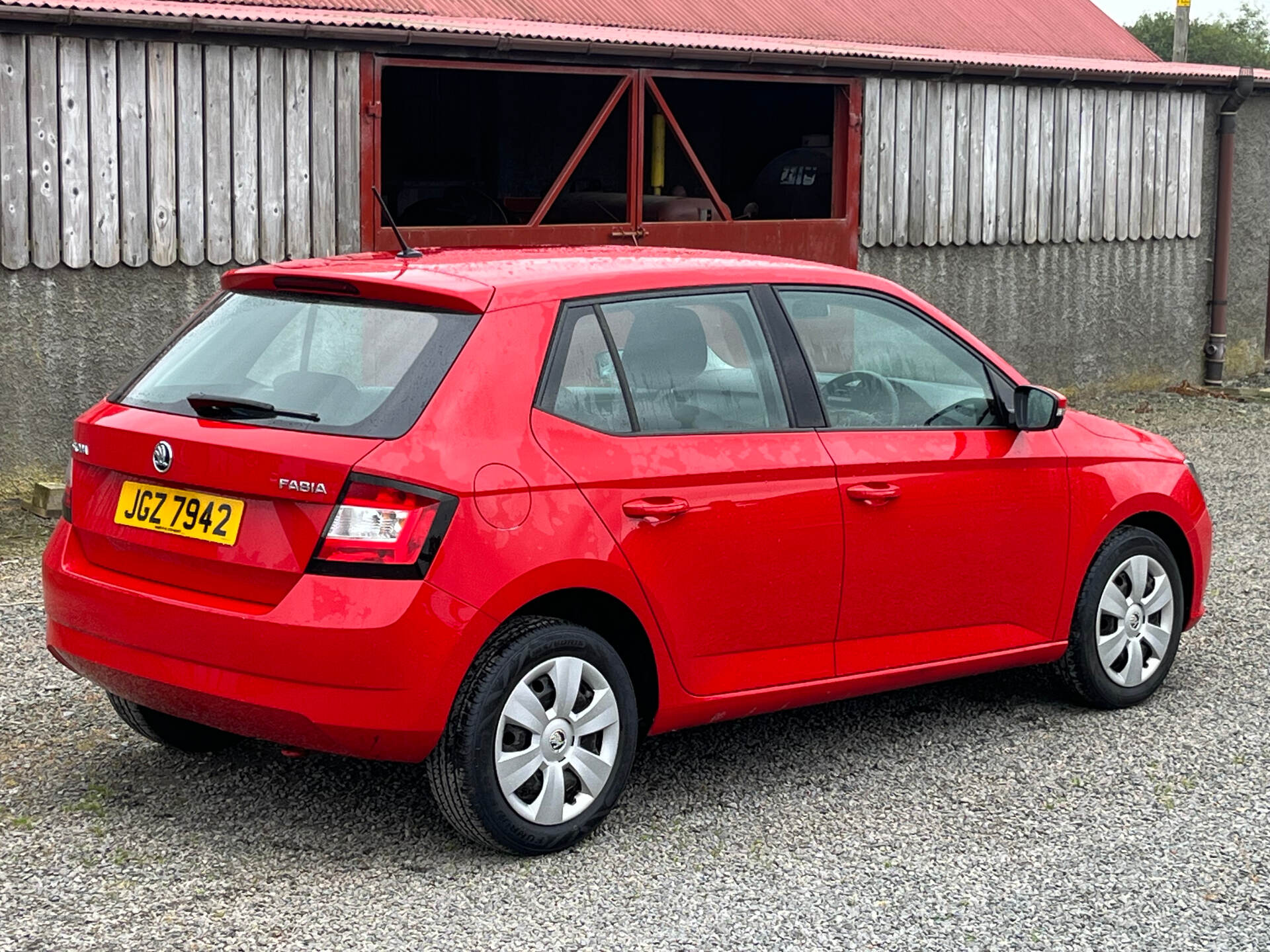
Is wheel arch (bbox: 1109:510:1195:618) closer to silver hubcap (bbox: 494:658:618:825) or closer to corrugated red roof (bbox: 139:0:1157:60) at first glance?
silver hubcap (bbox: 494:658:618:825)

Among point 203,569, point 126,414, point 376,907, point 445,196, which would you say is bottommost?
point 376,907

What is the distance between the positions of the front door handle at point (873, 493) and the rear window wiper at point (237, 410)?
1679 mm

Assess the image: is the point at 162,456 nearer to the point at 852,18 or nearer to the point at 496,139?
the point at 852,18

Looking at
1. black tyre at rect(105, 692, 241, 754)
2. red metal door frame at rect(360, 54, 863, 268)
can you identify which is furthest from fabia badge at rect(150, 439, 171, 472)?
red metal door frame at rect(360, 54, 863, 268)

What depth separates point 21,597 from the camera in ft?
25.8

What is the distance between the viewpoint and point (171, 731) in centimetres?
543

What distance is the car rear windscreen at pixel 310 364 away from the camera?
4551 millimetres

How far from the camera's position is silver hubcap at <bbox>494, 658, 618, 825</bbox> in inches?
181

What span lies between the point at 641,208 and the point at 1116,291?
18.5 feet

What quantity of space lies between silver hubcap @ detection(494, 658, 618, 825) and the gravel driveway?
170 mm

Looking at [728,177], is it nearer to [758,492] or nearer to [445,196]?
[445,196]

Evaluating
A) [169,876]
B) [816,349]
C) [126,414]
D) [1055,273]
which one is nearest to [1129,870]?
[816,349]

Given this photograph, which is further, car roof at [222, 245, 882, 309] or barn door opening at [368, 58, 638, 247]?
barn door opening at [368, 58, 638, 247]

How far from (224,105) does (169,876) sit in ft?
23.6
